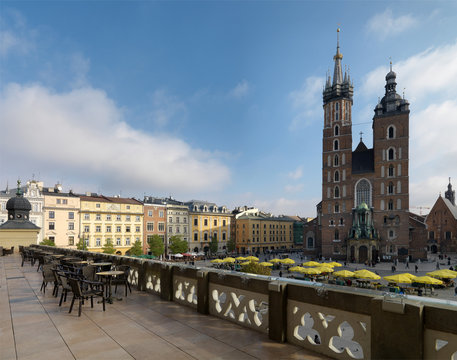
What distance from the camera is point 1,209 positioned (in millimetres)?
46406

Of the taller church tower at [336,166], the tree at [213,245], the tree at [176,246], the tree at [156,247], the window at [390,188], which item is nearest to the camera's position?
the tree at [156,247]

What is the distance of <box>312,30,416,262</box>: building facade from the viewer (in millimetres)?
54812

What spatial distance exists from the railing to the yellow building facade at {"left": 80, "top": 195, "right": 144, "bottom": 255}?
169ft

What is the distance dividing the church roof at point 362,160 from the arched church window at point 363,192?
2.39 metres

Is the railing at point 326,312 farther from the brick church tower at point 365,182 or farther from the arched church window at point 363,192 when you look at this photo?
the arched church window at point 363,192

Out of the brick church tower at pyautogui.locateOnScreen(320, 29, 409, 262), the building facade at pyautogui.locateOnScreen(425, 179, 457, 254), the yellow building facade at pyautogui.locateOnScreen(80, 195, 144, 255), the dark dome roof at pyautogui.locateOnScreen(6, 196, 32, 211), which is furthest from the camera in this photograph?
the building facade at pyautogui.locateOnScreen(425, 179, 457, 254)

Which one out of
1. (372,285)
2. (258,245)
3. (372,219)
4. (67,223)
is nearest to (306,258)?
(372,219)

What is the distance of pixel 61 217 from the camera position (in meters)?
51.4

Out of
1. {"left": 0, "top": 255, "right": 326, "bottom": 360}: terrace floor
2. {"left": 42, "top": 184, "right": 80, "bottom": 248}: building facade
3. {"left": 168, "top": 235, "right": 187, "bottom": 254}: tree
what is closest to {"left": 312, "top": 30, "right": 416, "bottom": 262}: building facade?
{"left": 168, "top": 235, "right": 187, "bottom": 254}: tree

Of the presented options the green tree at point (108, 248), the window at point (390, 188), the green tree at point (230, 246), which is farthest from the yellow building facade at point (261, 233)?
the green tree at point (108, 248)

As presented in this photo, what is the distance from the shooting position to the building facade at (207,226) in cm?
6925

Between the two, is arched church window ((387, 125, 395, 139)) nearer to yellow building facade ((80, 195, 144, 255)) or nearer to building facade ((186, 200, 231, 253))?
building facade ((186, 200, 231, 253))

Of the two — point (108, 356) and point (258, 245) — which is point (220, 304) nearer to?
point (108, 356)

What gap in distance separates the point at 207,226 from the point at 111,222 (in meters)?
23.5
